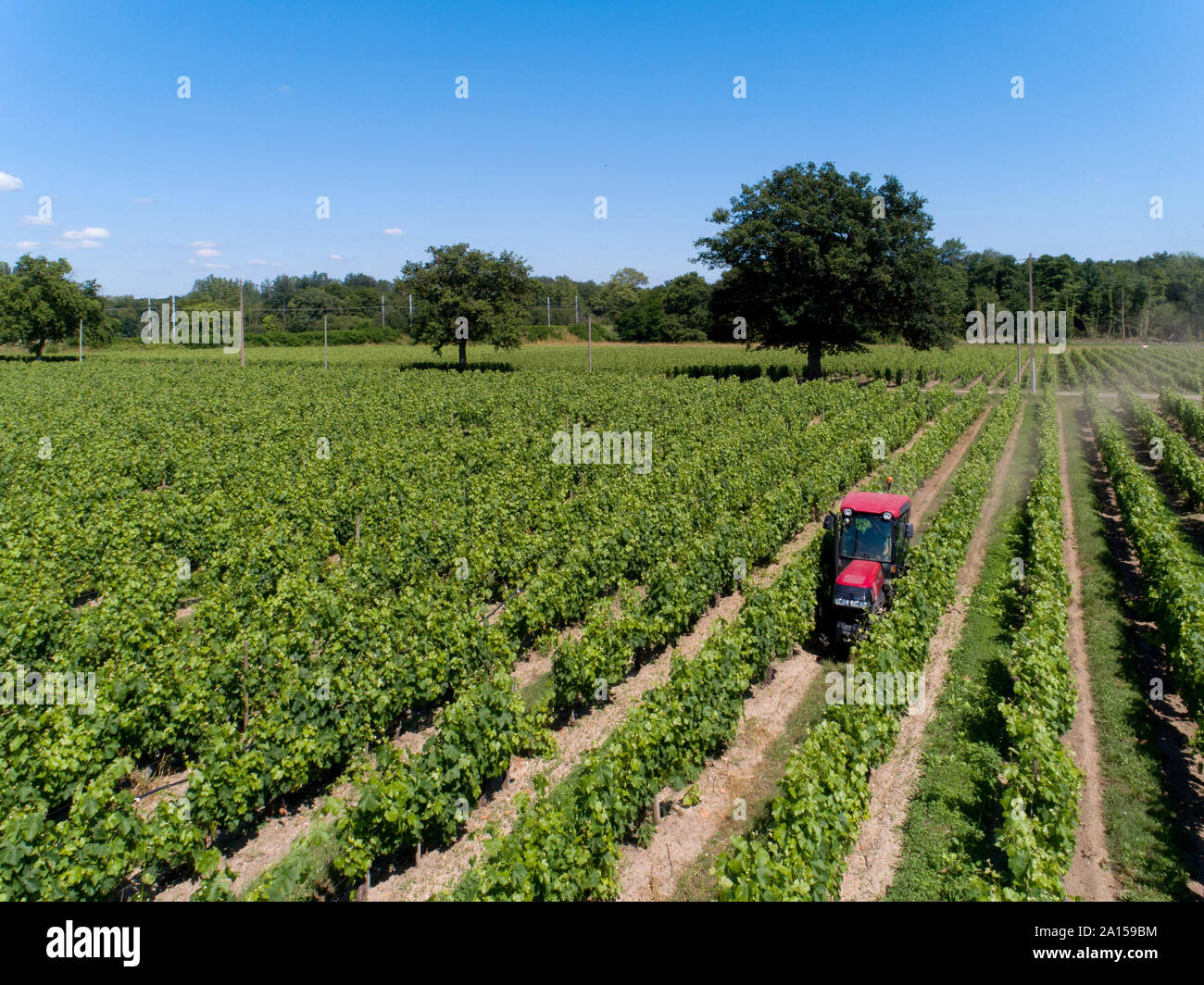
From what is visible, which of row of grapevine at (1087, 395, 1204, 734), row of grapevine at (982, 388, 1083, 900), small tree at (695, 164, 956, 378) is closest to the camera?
row of grapevine at (982, 388, 1083, 900)

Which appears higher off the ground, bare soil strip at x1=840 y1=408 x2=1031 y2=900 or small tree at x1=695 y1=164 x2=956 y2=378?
small tree at x1=695 y1=164 x2=956 y2=378

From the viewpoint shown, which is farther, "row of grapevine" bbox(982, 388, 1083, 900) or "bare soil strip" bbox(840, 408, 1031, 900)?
"bare soil strip" bbox(840, 408, 1031, 900)

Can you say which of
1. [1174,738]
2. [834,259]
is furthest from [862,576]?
[834,259]

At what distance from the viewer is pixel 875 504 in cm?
1248

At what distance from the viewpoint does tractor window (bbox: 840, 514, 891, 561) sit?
12.3m

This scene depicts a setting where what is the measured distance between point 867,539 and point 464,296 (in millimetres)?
48002

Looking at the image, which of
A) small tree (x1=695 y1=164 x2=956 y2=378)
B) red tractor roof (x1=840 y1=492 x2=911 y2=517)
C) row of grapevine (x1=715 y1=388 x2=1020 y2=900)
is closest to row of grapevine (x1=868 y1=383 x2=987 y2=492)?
red tractor roof (x1=840 y1=492 x2=911 y2=517)

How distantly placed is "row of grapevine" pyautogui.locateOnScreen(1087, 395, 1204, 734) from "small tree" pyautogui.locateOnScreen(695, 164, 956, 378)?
25124 millimetres

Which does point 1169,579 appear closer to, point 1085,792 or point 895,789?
point 1085,792

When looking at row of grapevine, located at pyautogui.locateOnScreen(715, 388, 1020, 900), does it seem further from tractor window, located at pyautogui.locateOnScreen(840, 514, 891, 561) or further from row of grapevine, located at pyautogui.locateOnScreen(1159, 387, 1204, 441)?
row of grapevine, located at pyautogui.locateOnScreen(1159, 387, 1204, 441)

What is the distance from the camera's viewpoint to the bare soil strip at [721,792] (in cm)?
772

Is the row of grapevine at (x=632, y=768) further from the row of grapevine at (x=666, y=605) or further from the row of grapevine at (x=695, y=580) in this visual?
the row of grapevine at (x=695, y=580)

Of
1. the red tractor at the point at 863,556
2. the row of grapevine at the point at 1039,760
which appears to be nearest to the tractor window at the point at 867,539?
the red tractor at the point at 863,556
